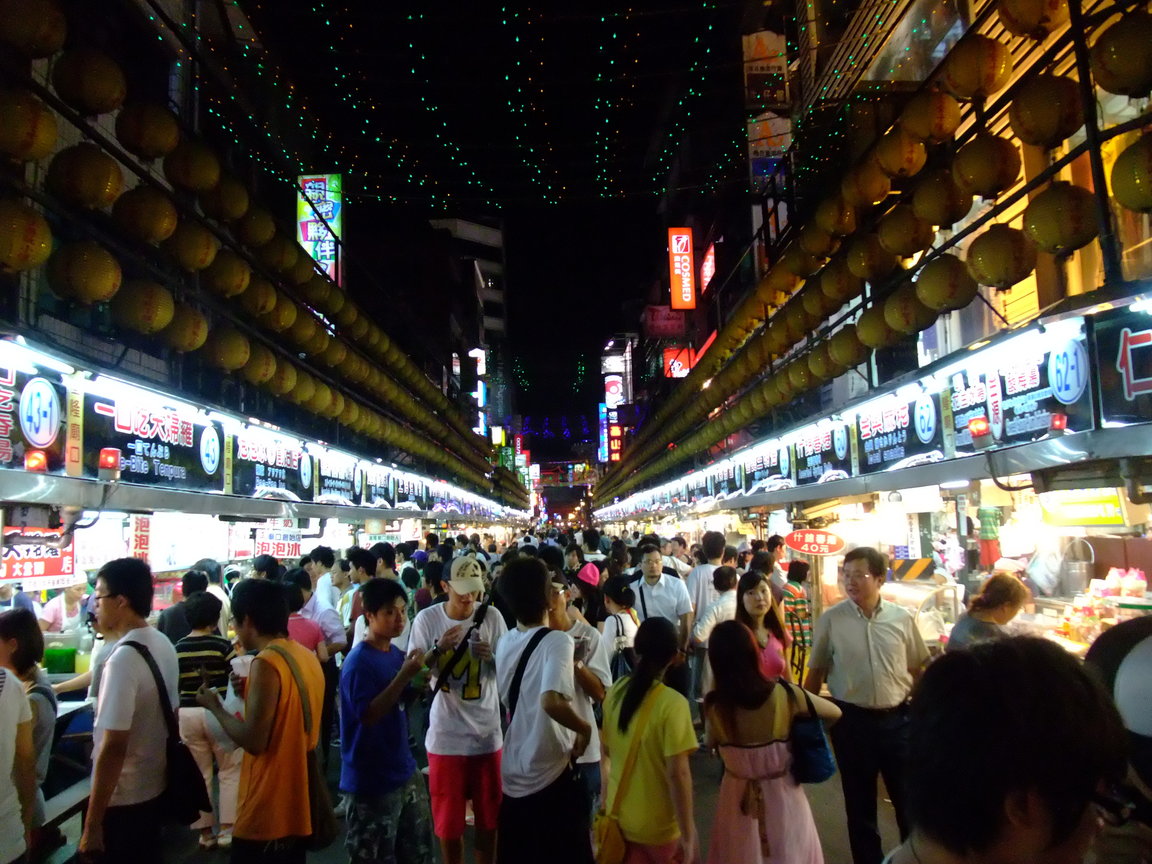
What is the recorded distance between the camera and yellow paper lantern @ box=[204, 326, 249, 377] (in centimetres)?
823

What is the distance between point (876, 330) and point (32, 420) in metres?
8.07

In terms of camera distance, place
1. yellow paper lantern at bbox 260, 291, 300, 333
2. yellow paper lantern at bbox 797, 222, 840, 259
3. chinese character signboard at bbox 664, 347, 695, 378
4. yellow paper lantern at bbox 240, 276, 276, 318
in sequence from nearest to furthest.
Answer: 1. yellow paper lantern at bbox 240, 276, 276, 318
2. yellow paper lantern at bbox 797, 222, 840, 259
3. yellow paper lantern at bbox 260, 291, 300, 333
4. chinese character signboard at bbox 664, 347, 695, 378

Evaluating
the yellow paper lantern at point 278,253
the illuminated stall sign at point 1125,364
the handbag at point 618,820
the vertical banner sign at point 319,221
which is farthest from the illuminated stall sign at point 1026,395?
the vertical banner sign at point 319,221

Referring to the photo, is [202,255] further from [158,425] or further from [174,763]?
[174,763]

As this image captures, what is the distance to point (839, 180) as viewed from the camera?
8.45 m

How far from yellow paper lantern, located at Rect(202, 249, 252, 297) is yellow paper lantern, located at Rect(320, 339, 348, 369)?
3.23 metres

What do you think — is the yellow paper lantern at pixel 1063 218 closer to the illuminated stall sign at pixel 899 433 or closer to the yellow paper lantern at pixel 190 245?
the illuminated stall sign at pixel 899 433

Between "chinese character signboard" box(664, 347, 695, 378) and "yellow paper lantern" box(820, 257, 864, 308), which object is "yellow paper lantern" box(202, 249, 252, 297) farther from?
"chinese character signboard" box(664, 347, 695, 378)

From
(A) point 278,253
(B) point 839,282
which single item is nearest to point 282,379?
(A) point 278,253

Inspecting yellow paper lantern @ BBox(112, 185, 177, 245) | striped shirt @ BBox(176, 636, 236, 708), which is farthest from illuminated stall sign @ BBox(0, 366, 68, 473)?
striped shirt @ BBox(176, 636, 236, 708)

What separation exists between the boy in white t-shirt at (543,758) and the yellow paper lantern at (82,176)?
16.0 feet

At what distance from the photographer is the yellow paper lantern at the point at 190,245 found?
7160 mm

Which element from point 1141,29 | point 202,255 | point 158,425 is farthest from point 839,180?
point 158,425

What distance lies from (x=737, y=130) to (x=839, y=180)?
24971 mm
